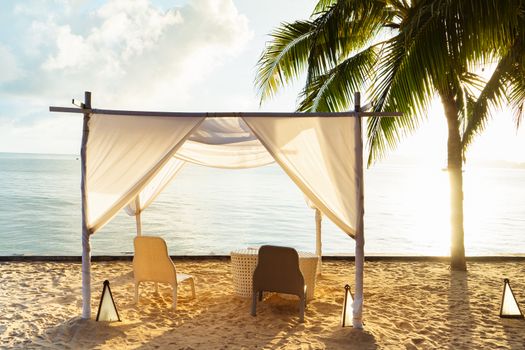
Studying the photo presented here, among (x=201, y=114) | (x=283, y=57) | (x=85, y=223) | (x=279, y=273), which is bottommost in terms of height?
(x=279, y=273)

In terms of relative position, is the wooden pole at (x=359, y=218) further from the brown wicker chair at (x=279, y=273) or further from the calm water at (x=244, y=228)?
the calm water at (x=244, y=228)

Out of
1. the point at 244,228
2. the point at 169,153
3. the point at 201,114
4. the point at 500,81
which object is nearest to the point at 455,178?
the point at 500,81

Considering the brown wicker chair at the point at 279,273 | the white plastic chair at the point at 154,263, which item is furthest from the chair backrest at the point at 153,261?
the brown wicker chair at the point at 279,273

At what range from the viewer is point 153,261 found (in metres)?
5.33

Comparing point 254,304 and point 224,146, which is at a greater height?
point 224,146

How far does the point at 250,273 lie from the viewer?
573cm

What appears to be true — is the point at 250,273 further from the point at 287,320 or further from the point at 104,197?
the point at 104,197

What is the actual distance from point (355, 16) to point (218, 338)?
15.1ft

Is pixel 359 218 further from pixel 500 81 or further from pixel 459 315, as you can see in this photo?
pixel 500 81

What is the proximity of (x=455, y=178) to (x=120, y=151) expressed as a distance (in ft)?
16.4

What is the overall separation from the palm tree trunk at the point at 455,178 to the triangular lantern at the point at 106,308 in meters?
5.14

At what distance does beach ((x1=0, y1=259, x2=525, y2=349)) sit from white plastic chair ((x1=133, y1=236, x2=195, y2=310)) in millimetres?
331

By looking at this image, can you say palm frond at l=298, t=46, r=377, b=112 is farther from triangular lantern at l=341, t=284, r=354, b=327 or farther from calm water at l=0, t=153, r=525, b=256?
triangular lantern at l=341, t=284, r=354, b=327

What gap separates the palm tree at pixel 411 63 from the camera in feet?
16.3
